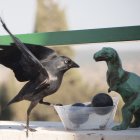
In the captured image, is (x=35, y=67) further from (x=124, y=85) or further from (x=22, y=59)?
(x=124, y=85)

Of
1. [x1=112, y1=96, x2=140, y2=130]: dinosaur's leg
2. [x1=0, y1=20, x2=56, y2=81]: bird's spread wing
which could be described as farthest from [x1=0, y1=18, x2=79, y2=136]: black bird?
[x1=112, y1=96, x2=140, y2=130]: dinosaur's leg

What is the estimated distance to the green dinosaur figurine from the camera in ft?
3.33

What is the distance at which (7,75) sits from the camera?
5.78m

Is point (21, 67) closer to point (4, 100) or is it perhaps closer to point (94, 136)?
point (94, 136)

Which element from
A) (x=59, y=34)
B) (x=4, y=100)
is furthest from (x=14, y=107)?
(x=59, y=34)

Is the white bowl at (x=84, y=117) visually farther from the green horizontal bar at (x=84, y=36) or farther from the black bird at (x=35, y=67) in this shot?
the green horizontal bar at (x=84, y=36)

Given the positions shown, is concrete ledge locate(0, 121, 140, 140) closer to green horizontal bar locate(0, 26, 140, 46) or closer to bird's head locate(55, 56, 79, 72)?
bird's head locate(55, 56, 79, 72)

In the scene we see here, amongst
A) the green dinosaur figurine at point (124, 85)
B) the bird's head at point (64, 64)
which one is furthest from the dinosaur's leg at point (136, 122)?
the bird's head at point (64, 64)

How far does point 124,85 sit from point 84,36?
0.90ft

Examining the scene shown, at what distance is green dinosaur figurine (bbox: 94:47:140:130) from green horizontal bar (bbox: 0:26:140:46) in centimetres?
18

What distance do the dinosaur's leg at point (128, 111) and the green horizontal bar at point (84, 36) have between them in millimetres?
236

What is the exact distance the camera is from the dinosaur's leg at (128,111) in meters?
1.01

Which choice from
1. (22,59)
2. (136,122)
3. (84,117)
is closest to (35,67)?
(22,59)

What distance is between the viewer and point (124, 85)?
3.40ft
